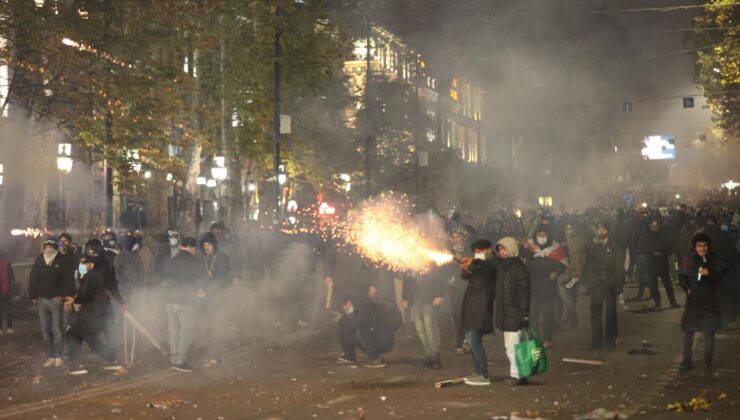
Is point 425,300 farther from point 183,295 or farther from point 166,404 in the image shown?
point 166,404

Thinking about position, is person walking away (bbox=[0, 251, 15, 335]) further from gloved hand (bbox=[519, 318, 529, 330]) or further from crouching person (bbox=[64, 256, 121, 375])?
gloved hand (bbox=[519, 318, 529, 330])

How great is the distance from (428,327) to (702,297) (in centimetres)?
328

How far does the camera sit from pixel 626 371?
13.9m

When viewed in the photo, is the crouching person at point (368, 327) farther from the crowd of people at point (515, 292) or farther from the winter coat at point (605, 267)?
the winter coat at point (605, 267)

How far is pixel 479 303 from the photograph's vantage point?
13289mm

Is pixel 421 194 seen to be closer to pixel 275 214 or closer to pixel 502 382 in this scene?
pixel 275 214

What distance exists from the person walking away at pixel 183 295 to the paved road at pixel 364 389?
291 mm

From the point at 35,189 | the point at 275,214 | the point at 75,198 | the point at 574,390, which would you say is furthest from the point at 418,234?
the point at 75,198

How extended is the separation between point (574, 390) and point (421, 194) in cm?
4520

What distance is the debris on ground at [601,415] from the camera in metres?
10.4

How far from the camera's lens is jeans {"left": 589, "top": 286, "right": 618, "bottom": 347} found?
16.3m

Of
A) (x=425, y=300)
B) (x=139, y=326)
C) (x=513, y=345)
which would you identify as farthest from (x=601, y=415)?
(x=139, y=326)

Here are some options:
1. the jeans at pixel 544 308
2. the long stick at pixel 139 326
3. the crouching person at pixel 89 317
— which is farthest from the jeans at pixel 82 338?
→ the jeans at pixel 544 308

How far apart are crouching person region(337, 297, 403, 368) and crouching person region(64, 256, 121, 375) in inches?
117
